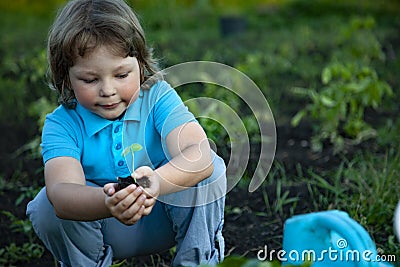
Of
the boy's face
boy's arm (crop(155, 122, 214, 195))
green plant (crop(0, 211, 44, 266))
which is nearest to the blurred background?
green plant (crop(0, 211, 44, 266))

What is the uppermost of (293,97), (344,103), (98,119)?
(98,119)

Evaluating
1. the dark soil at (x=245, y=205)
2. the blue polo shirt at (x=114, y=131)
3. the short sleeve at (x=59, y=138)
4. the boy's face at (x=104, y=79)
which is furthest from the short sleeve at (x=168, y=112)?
the dark soil at (x=245, y=205)

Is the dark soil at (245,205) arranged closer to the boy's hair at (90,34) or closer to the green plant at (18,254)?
the green plant at (18,254)

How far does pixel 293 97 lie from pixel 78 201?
3075 mm

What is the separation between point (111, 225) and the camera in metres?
2.18

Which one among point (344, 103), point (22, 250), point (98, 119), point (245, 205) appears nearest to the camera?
point (98, 119)

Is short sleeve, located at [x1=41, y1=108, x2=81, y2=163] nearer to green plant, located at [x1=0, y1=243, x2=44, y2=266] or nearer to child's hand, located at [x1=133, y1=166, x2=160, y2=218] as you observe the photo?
child's hand, located at [x1=133, y1=166, x2=160, y2=218]

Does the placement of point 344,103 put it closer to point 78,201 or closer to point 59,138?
point 59,138

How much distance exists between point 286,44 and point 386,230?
12.4ft

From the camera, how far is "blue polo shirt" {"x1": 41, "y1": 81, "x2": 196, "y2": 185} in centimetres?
212

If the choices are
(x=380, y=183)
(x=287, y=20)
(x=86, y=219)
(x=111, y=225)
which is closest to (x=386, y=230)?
(x=380, y=183)

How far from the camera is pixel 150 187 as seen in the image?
1.76 metres

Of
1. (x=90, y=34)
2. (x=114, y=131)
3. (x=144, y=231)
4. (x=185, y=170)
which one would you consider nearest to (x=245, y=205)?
(x=144, y=231)

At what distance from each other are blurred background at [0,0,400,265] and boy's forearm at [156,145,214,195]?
57 centimetres
